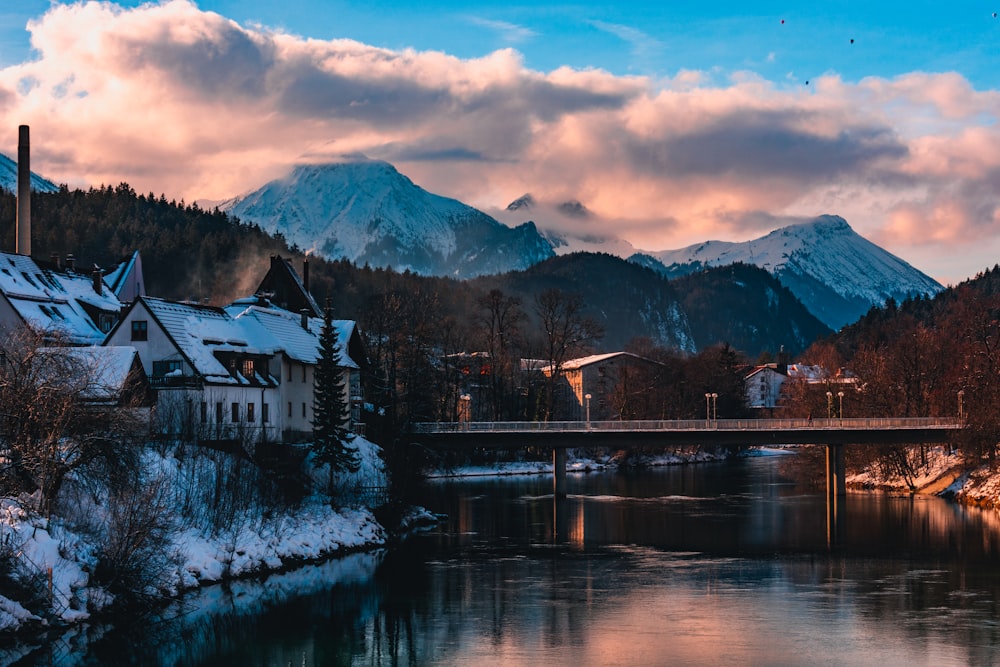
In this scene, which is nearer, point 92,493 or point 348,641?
point 348,641

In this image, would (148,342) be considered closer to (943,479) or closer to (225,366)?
(225,366)

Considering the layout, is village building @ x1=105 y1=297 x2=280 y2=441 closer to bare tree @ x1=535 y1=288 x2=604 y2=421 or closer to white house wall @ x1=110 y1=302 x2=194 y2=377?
white house wall @ x1=110 y1=302 x2=194 y2=377

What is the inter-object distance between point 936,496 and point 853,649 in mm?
64606

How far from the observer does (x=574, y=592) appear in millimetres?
52062

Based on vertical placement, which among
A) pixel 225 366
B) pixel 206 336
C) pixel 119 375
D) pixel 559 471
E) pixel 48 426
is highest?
pixel 206 336

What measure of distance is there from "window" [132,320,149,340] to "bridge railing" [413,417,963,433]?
3195cm

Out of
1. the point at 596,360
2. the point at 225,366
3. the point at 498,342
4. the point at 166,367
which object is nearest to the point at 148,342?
the point at 166,367

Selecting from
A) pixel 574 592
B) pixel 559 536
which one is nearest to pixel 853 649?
pixel 574 592

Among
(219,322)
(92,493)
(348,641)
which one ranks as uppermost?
(219,322)

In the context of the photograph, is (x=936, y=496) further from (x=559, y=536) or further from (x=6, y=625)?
(x=6, y=625)

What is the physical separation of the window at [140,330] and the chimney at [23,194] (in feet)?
99.7

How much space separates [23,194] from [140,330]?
37.1 metres

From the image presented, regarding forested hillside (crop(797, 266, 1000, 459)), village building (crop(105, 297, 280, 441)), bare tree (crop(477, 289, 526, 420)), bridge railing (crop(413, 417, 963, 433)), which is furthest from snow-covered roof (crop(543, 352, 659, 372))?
village building (crop(105, 297, 280, 441))

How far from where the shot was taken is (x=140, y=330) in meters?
75.4
